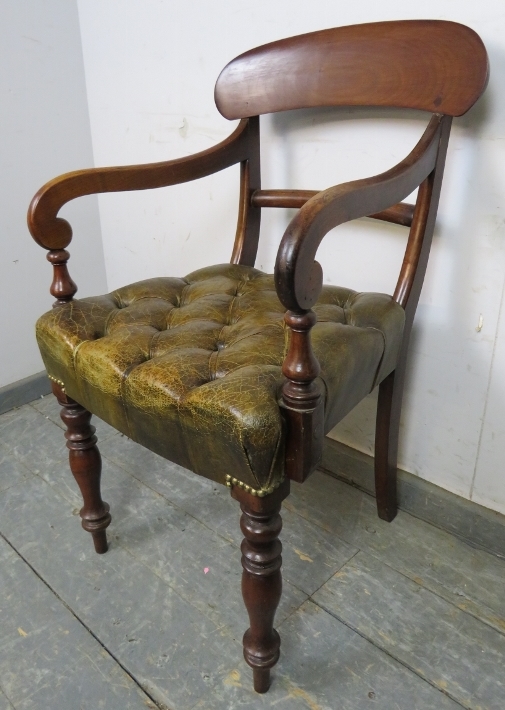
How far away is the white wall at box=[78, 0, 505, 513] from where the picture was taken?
910 millimetres

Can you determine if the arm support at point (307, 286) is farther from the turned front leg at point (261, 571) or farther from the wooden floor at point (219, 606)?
the wooden floor at point (219, 606)

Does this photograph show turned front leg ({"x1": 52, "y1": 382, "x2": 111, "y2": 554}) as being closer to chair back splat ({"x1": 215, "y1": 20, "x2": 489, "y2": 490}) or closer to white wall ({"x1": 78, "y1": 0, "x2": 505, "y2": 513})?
chair back splat ({"x1": 215, "y1": 20, "x2": 489, "y2": 490})

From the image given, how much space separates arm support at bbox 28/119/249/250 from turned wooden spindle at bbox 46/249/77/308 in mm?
13

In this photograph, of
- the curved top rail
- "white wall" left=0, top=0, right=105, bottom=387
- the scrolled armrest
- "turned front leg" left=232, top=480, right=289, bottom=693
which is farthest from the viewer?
"white wall" left=0, top=0, right=105, bottom=387

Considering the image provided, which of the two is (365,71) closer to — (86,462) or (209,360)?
(209,360)

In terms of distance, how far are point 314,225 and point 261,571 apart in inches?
16.7

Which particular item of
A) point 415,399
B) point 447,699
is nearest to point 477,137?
point 415,399

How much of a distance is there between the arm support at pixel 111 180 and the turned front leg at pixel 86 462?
245 millimetres

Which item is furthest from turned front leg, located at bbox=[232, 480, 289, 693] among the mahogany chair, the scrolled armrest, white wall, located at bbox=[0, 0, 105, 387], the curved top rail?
white wall, located at bbox=[0, 0, 105, 387]

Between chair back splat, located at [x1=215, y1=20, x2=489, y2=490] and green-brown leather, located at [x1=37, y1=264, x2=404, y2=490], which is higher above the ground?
chair back splat, located at [x1=215, y1=20, x2=489, y2=490]

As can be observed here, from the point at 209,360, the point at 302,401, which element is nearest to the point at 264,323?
the point at 209,360

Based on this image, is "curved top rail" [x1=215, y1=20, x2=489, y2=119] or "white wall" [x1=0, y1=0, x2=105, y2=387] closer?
"curved top rail" [x1=215, y1=20, x2=489, y2=119]

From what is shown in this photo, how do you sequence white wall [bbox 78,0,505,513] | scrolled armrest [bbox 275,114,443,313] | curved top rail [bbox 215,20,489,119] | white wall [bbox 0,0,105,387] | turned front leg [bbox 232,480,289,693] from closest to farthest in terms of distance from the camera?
scrolled armrest [bbox 275,114,443,313] → turned front leg [bbox 232,480,289,693] → curved top rail [bbox 215,20,489,119] → white wall [bbox 78,0,505,513] → white wall [bbox 0,0,105,387]

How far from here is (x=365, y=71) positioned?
35.1 inches
